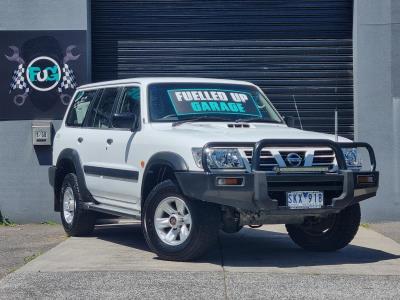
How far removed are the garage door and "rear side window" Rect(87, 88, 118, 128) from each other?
8.54ft

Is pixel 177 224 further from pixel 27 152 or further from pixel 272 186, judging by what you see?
pixel 27 152

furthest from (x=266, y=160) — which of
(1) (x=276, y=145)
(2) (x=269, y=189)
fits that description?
(2) (x=269, y=189)

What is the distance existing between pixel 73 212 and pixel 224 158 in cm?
341

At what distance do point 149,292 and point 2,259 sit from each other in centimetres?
268

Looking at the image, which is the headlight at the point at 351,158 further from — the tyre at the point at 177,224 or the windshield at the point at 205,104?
the tyre at the point at 177,224

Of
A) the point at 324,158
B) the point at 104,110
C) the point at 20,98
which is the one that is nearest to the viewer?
the point at 324,158

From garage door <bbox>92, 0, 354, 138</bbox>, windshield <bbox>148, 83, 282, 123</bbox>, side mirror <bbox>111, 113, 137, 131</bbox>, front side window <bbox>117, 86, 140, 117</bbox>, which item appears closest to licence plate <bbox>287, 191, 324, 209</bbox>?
windshield <bbox>148, 83, 282, 123</bbox>

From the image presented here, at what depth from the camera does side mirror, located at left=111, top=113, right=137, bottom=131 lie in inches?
370

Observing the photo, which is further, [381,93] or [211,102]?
[381,93]

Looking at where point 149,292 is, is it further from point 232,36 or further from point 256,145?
point 232,36

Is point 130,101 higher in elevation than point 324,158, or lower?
higher

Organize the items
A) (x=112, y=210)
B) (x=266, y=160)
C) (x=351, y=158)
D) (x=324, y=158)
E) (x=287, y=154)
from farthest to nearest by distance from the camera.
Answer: (x=112, y=210) < (x=351, y=158) < (x=324, y=158) < (x=287, y=154) < (x=266, y=160)

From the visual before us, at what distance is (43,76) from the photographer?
1285cm

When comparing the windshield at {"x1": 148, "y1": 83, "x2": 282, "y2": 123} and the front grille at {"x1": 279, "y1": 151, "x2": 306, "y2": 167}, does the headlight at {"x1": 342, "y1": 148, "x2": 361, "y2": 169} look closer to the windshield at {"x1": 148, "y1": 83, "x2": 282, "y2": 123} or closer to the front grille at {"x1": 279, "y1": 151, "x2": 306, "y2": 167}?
the front grille at {"x1": 279, "y1": 151, "x2": 306, "y2": 167}
